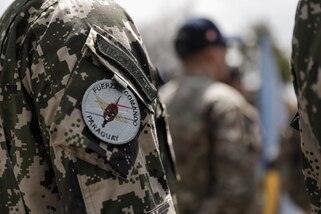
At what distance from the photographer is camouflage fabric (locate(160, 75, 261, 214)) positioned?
14.4 feet

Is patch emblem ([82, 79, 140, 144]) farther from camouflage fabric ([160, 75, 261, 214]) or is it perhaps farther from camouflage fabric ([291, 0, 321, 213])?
camouflage fabric ([160, 75, 261, 214])

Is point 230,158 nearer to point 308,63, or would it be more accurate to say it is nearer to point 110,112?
point 110,112

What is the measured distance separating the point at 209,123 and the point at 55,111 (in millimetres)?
2646

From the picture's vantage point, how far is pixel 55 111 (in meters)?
1.85

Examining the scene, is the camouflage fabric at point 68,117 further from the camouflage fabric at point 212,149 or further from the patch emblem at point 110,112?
the camouflage fabric at point 212,149

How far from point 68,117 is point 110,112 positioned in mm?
103

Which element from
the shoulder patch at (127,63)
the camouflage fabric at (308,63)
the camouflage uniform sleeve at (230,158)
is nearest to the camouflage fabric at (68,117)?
the shoulder patch at (127,63)

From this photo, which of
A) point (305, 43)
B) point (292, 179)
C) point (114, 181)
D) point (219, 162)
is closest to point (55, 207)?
point (114, 181)

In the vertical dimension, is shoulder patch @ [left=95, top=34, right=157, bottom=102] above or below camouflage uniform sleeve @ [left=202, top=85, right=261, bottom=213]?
above

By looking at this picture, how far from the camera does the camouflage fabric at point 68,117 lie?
5.93 ft

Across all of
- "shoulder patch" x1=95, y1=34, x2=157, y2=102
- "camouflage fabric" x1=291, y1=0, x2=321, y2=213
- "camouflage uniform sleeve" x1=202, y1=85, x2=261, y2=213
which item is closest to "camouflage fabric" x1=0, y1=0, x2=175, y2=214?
"shoulder patch" x1=95, y1=34, x2=157, y2=102

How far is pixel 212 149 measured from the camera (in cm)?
446

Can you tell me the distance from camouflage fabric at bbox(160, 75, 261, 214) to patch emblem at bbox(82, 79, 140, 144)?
99.3 inches

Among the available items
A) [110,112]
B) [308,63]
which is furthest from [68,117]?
[308,63]
